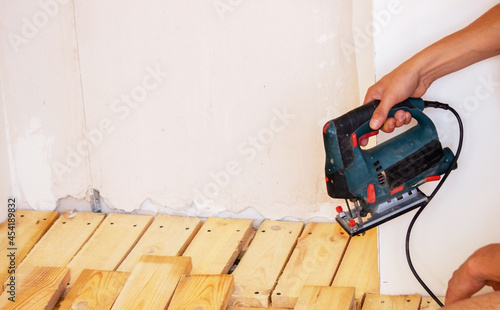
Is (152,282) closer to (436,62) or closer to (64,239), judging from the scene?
(64,239)

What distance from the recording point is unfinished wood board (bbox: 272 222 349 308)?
7.89ft

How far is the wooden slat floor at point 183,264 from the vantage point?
2.32m

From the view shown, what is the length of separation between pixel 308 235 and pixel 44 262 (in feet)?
3.45

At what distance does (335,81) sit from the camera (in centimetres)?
268

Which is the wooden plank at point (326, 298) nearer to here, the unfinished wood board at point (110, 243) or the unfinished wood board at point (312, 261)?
the unfinished wood board at point (312, 261)

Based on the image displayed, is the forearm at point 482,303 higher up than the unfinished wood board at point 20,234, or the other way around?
the forearm at point 482,303

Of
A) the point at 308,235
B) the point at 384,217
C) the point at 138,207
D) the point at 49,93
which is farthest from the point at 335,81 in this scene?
the point at 49,93

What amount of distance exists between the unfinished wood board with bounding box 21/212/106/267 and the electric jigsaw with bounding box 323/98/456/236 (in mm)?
1290

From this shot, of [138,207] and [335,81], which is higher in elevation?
[335,81]

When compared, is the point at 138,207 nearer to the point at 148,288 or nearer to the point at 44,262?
the point at 44,262

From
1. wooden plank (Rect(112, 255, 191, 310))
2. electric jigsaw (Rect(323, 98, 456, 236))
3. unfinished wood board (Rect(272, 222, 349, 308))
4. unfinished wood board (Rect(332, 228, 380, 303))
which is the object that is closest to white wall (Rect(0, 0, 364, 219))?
unfinished wood board (Rect(272, 222, 349, 308))

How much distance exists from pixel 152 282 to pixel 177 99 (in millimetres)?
822

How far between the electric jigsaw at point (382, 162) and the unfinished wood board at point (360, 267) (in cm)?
43

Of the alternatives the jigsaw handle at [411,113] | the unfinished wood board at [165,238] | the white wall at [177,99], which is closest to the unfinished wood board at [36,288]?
the unfinished wood board at [165,238]
